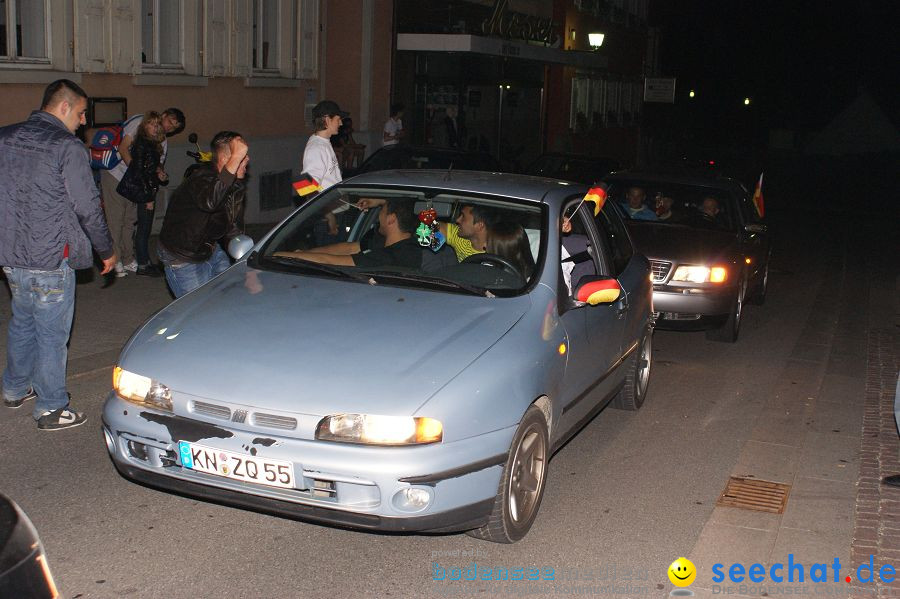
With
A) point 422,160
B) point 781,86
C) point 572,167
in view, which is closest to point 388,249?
point 422,160

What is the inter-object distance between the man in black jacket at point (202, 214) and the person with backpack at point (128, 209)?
13.4 ft

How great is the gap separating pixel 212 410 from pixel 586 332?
89.4 inches

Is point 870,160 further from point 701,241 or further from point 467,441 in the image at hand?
point 467,441

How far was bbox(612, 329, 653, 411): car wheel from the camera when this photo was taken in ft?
24.2

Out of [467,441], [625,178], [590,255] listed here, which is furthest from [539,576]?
[625,178]

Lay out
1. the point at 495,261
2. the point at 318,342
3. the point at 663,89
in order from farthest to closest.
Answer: the point at 663,89, the point at 495,261, the point at 318,342

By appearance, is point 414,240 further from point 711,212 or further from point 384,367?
point 711,212

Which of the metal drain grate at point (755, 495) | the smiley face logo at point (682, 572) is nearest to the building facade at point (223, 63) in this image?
the metal drain grate at point (755, 495)

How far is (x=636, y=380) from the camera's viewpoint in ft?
24.6

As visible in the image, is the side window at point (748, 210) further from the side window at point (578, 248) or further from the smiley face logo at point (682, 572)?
the smiley face logo at point (682, 572)

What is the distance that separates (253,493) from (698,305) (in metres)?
6.02

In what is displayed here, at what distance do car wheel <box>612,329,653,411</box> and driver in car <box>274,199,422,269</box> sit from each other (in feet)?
6.31

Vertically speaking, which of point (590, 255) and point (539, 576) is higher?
point (590, 255)

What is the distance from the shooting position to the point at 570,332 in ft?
18.4
